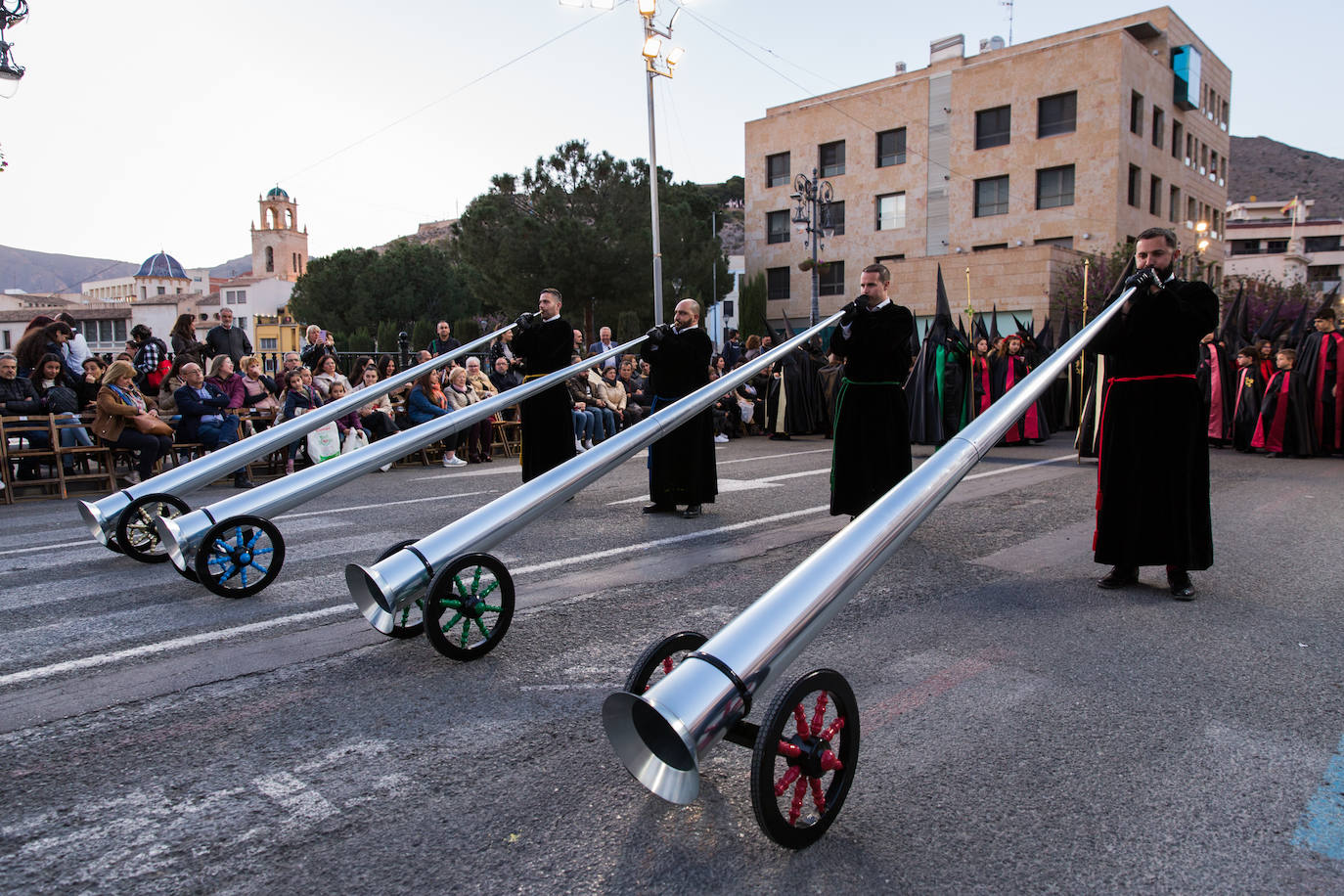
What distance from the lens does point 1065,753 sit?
3.15 metres

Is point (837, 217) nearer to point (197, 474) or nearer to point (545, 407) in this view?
point (545, 407)

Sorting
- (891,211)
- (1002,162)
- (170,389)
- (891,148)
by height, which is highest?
(891,148)

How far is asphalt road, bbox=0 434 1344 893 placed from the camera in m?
2.51

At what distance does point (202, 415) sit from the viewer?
11.0m

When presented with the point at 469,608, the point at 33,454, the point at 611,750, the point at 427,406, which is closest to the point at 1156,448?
the point at 611,750

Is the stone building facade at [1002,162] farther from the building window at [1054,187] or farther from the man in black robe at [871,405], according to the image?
the man in black robe at [871,405]

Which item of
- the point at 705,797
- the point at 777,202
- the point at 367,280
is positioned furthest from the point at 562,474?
the point at 367,280

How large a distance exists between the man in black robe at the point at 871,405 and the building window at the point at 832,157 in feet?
141

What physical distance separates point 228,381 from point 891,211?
128ft

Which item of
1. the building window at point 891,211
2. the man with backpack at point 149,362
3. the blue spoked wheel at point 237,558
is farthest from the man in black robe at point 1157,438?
the building window at point 891,211

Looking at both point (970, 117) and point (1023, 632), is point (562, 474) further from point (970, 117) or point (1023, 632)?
point (970, 117)

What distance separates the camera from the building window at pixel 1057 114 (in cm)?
3931

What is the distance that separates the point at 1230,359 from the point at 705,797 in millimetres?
14962

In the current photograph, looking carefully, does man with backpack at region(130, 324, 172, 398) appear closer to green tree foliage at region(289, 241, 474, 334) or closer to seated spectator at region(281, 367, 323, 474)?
seated spectator at region(281, 367, 323, 474)
